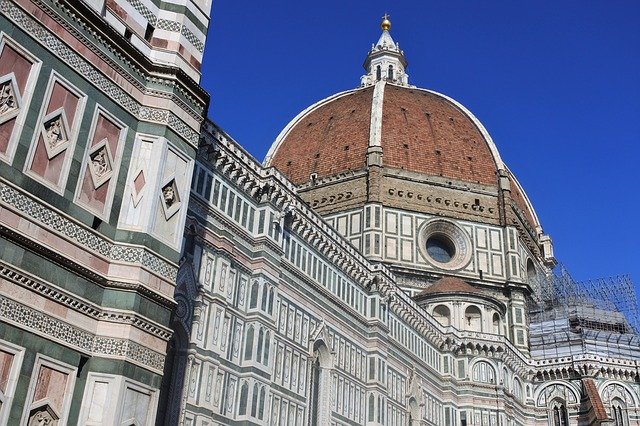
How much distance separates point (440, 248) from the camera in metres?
49.3

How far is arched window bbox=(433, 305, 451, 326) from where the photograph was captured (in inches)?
1633

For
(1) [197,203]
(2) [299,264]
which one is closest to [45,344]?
(1) [197,203]

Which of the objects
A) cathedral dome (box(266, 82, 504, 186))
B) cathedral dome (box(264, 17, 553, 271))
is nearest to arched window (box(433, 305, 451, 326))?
cathedral dome (box(264, 17, 553, 271))

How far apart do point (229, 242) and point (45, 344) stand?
1511cm

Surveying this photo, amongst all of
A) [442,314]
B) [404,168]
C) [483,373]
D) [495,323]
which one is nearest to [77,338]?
[483,373]

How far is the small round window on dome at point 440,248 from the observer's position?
4859 cm

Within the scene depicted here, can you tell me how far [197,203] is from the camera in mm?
22812

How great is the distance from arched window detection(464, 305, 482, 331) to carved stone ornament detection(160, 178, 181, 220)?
3244cm

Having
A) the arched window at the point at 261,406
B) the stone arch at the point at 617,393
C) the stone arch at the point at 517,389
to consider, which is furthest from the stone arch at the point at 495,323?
the arched window at the point at 261,406

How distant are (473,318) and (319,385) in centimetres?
1597

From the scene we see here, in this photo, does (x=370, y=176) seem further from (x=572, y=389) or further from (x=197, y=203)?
(x=197, y=203)

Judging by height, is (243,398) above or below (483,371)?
below

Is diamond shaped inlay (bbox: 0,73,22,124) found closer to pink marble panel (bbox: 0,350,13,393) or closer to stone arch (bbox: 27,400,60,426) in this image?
pink marble panel (bbox: 0,350,13,393)

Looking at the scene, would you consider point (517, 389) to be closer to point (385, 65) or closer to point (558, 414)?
point (558, 414)
